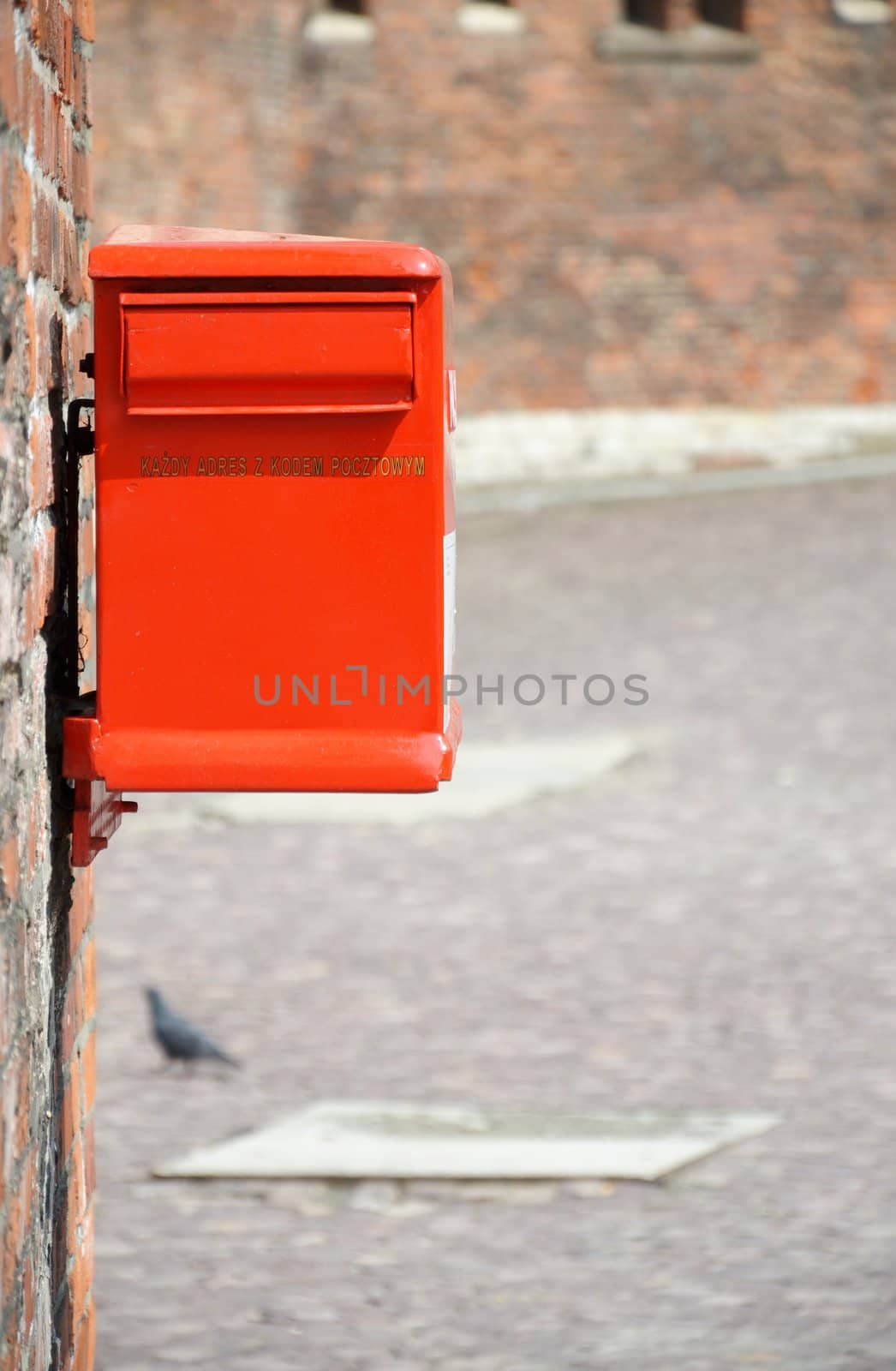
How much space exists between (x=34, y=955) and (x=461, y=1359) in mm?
1541

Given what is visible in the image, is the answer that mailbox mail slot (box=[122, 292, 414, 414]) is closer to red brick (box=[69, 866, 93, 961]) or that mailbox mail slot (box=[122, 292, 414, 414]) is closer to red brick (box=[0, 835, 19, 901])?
red brick (box=[0, 835, 19, 901])

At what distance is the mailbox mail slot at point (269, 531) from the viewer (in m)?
2.42

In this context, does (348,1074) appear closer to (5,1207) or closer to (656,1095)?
(656,1095)

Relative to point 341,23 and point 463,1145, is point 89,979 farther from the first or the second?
point 341,23

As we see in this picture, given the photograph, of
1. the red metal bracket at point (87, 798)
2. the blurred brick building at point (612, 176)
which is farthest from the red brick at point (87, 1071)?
the blurred brick building at point (612, 176)

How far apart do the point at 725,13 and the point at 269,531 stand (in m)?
19.0

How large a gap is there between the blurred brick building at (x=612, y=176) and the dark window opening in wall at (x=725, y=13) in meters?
0.02

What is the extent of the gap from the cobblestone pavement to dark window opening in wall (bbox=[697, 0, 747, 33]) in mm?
10400

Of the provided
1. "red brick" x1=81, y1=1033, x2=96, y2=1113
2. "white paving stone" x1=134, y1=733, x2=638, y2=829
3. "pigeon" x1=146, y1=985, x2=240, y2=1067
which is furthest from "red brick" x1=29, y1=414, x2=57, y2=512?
"white paving stone" x1=134, y1=733, x2=638, y2=829

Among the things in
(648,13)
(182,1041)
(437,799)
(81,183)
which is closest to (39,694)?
(81,183)

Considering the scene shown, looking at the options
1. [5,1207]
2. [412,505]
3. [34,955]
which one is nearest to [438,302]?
[412,505]

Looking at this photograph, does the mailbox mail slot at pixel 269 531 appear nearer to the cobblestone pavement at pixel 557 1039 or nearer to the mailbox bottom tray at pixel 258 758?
the mailbox bottom tray at pixel 258 758

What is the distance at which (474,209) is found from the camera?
1967 cm

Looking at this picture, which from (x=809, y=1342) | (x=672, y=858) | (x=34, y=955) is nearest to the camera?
(x=34, y=955)
